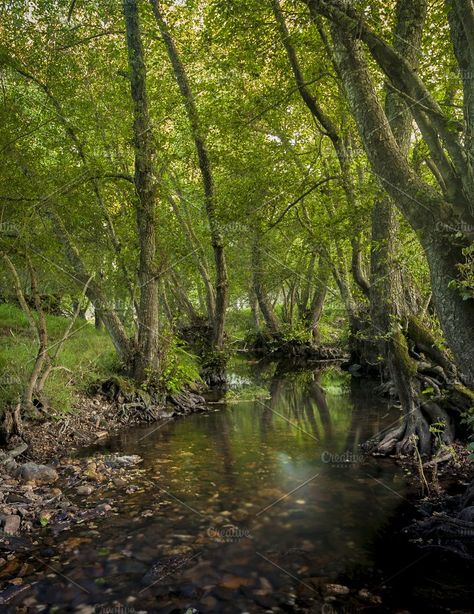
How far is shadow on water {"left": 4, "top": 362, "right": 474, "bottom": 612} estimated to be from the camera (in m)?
5.09

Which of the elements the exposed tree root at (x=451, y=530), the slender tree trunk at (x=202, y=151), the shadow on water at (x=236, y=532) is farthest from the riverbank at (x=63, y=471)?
the slender tree trunk at (x=202, y=151)

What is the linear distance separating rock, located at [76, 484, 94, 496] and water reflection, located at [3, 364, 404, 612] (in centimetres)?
24

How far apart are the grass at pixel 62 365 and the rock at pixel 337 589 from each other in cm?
818

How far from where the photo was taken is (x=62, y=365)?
1263 centimetres

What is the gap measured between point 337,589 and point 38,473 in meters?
5.75

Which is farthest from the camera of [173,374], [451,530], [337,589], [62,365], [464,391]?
[173,374]

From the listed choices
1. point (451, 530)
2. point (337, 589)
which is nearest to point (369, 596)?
point (337, 589)

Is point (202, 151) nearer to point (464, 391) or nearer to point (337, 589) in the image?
point (464, 391)

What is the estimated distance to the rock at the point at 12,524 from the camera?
6324 millimetres

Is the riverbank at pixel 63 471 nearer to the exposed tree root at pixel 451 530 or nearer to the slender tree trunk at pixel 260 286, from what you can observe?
the exposed tree root at pixel 451 530

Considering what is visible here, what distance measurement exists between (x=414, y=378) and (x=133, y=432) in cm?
729

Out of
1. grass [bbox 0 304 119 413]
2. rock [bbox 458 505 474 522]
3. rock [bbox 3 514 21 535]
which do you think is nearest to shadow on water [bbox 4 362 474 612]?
rock [bbox 3 514 21 535]

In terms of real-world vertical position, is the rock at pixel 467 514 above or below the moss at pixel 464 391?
below

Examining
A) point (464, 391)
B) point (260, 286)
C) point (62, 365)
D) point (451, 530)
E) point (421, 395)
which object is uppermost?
point (260, 286)
